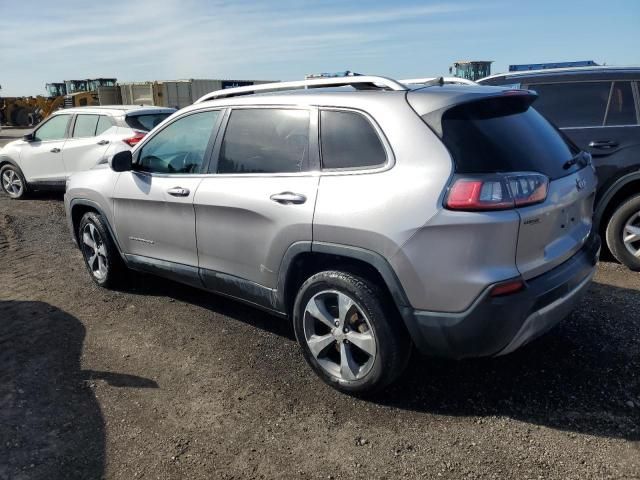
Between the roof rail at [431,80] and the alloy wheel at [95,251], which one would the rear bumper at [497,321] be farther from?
the alloy wheel at [95,251]

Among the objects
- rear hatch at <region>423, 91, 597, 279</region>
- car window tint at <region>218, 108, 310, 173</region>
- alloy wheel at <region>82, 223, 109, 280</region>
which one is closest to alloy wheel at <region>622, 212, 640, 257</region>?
rear hatch at <region>423, 91, 597, 279</region>

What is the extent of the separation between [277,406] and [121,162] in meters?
2.39

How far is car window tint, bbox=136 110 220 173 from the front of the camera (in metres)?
3.99

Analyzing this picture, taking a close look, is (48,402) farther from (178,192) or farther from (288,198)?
(288,198)

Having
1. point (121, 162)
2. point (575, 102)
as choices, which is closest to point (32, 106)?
point (121, 162)

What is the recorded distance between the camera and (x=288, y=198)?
10.6 feet

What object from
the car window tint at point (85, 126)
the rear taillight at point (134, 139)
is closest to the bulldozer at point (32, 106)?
the car window tint at point (85, 126)

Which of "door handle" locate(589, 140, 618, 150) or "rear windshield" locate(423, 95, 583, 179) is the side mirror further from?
"door handle" locate(589, 140, 618, 150)

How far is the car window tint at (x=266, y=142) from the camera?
334cm

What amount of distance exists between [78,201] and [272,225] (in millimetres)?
2650

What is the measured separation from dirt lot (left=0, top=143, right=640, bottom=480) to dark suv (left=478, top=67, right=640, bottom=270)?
0.81 m

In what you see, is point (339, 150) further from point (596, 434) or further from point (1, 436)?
point (1, 436)

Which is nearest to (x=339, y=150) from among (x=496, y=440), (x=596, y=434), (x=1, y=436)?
(x=496, y=440)

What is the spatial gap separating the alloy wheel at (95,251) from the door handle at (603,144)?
4.69 m
